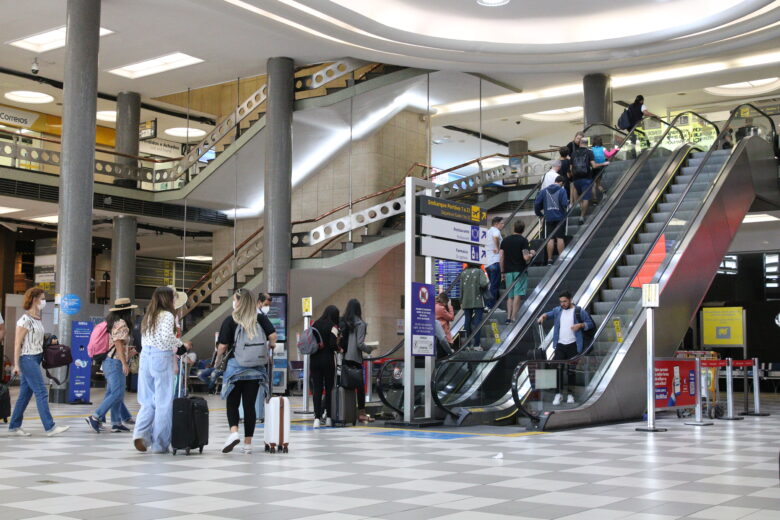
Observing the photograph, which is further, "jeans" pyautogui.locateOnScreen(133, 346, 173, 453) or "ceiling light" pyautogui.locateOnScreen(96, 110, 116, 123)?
"ceiling light" pyautogui.locateOnScreen(96, 110, 116, 123)

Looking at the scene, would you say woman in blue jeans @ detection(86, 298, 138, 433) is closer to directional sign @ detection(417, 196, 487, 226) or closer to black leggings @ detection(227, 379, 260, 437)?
black leggings @ detection(227, 379, 260, 437)

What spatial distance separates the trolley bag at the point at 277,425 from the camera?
8344 millimetres

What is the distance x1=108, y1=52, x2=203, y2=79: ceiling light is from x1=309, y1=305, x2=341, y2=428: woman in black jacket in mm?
12973

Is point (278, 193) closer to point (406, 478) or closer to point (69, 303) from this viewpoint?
point (69, 303)

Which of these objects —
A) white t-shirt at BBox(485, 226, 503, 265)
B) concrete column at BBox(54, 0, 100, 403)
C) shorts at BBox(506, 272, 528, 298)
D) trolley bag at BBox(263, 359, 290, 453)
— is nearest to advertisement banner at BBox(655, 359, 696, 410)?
shorts at BBox(506, 272, 528, 298)

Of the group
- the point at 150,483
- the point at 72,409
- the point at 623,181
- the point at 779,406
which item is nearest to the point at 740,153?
the point at 623,181

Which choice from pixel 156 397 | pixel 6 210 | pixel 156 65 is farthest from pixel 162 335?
pixel 6 210

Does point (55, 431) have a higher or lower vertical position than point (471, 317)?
lower

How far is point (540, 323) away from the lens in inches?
500

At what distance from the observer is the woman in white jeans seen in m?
8.29

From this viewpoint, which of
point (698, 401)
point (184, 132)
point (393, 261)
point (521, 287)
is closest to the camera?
point (698, 401)

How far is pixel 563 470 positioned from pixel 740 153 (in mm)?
11749

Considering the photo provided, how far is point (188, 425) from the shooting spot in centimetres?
813

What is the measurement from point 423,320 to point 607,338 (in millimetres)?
2535
